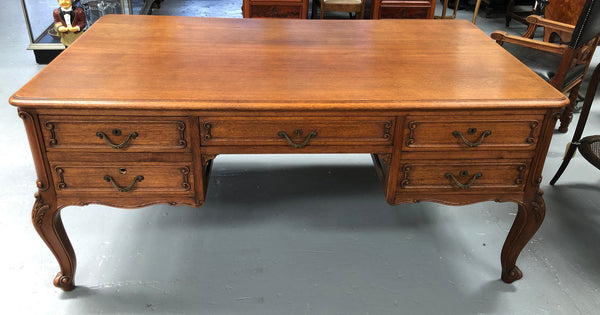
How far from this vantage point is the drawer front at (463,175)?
1624 millimetres

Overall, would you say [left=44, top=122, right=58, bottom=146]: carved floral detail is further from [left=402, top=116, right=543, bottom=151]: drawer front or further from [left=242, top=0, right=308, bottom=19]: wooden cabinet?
[left=242, top=0, right=308, bottom=19]: wooden cabinet

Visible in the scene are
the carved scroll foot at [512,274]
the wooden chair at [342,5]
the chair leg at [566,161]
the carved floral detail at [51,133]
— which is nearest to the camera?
the carved floral detail at [51,133]

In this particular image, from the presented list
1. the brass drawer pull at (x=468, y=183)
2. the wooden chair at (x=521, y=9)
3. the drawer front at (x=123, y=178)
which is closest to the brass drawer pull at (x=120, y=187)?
the drawer front at (x=123, y=178)

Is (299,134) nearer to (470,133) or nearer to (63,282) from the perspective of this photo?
(470,133)

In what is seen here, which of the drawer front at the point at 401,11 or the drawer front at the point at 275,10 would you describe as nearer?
the drawer front at the point at 275,10

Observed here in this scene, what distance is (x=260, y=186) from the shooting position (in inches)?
95.7

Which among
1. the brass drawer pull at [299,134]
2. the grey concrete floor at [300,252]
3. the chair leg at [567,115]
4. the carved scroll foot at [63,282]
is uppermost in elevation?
the brass drawer pull at [299,134]

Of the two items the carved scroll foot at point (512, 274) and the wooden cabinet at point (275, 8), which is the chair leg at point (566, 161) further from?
the wooden cabinet at point (275, 8)

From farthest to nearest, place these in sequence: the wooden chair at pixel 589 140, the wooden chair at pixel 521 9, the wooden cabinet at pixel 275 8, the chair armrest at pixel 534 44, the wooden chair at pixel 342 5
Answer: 1. the wooden chair at pixel 521 9
2. the wooden chair at pixel 342 5
3. the wooden cabinet at pixel 275 8
4. the chair armrest at pixel 534 44
5. the wooden chair at pixel 589 140

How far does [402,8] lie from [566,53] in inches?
79.5

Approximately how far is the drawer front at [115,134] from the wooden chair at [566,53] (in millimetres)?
2165

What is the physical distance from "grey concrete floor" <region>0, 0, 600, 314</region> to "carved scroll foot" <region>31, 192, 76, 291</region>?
7 cm

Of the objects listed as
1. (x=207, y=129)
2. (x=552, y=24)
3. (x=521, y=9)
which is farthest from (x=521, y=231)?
(x=521, y=9)

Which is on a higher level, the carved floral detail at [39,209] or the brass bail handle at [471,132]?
the brass bail handle at [471,132]
